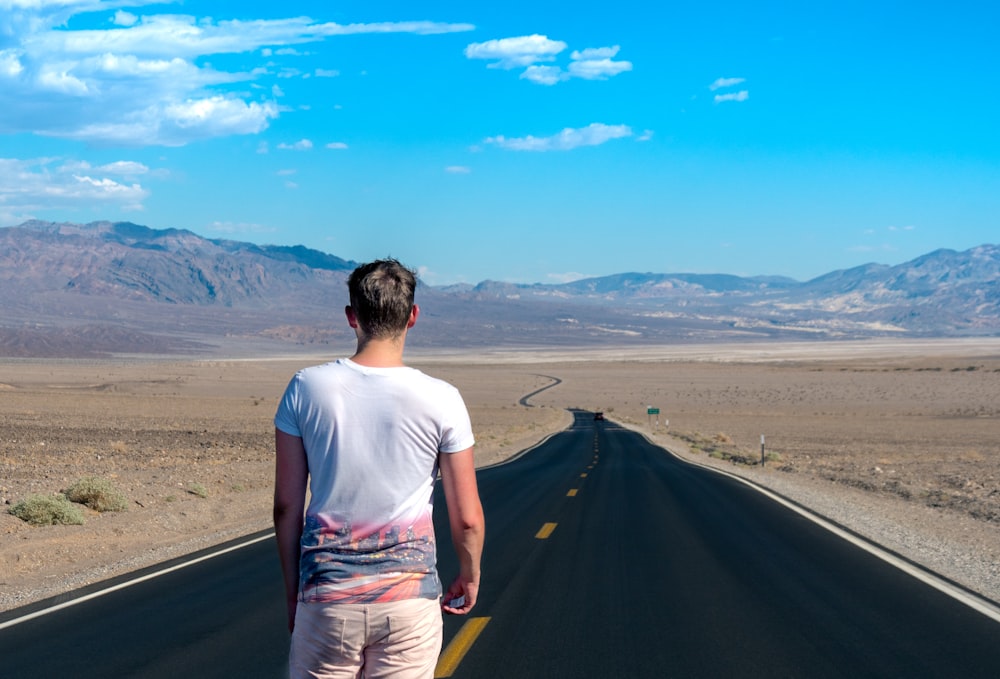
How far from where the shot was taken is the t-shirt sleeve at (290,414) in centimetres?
381

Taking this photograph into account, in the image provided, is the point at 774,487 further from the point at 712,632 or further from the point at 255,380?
the point at 255,380

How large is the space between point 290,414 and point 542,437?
45.6m

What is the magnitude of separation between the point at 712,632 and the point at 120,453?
A: 1053 inches

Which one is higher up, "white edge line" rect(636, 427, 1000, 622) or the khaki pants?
the khaki pants

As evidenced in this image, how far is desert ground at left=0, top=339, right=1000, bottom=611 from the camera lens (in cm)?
1398

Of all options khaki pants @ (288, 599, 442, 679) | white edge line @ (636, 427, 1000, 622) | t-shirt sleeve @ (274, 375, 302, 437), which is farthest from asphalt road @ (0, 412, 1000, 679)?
t-shirt sleeve @ (274, 375, 302, 437)

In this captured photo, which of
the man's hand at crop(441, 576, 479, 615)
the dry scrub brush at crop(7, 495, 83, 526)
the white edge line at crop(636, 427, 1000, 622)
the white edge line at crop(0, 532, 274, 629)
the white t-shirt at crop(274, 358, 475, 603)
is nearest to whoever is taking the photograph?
the white t-shirt at crop(274, 358, 475, 603)

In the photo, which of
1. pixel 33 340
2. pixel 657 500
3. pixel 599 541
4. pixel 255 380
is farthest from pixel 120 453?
pixel 33 340

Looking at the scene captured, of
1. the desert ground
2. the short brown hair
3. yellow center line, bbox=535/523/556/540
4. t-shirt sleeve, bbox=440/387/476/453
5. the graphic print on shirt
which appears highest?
the short brown hair

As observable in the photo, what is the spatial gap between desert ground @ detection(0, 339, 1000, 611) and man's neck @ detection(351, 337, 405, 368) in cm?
792

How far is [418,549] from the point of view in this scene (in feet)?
12.7

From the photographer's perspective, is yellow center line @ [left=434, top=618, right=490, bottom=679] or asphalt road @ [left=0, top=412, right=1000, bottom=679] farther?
asphalt road @ [left=0, top=412, right=1000, bottom=679]

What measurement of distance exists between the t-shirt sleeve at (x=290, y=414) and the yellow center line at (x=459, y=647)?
3710 mm

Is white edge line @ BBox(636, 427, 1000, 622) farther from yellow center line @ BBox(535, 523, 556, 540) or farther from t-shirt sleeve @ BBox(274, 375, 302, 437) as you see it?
t-shirt sleeve @ BBox(274, 375, 302, 437)
